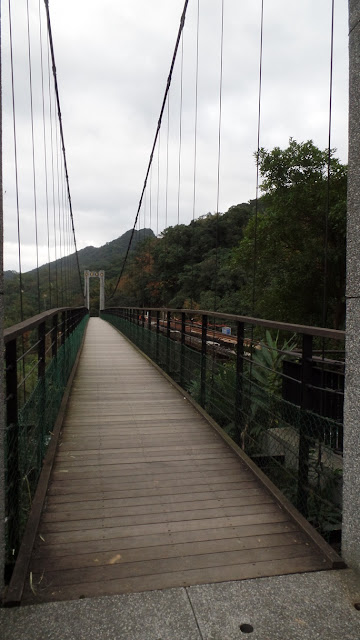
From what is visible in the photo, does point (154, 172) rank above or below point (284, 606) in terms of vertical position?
above

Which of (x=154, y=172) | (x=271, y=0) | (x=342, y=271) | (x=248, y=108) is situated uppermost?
(x=248, y=108)

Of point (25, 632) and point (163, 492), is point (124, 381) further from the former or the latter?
point (25, 632)

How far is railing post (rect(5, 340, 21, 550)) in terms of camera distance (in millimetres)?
1526

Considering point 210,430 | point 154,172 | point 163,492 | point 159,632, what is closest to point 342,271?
point 210,430

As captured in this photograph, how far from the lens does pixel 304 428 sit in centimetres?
179

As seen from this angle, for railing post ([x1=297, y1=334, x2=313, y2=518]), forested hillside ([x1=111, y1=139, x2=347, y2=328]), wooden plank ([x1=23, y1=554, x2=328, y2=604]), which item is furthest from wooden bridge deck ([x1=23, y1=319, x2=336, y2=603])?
forested hillside ([x1=111, y1=139, x2=347, y2=328])

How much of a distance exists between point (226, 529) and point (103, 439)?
1248 mm

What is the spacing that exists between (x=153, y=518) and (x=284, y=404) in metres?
1.70

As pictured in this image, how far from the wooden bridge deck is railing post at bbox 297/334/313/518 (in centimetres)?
11

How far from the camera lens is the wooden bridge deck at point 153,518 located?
139cm

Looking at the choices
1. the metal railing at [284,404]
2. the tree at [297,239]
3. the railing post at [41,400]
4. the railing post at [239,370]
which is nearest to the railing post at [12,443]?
the railing post at [41,400]

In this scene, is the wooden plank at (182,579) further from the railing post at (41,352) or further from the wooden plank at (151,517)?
the railing post at (41,352)

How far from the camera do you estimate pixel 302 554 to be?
4.91 feet

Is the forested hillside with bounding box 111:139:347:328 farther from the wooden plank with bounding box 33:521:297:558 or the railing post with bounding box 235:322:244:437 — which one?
the wooden plank with bounding box 33:521:297:558
